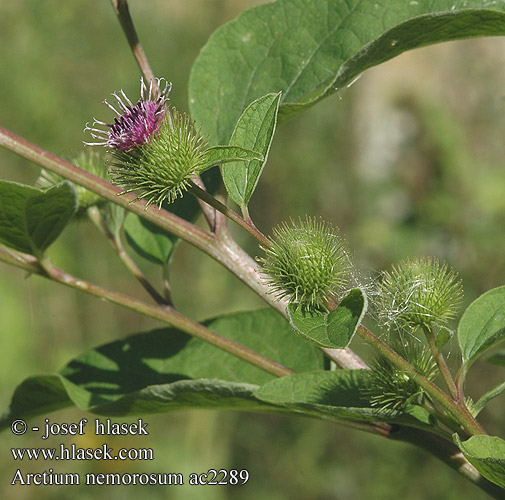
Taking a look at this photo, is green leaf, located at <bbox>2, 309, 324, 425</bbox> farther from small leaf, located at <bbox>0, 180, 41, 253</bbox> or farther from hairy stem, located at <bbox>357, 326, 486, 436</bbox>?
hairy stem, located at <bbox>357, 326, 486, 436</bbox>

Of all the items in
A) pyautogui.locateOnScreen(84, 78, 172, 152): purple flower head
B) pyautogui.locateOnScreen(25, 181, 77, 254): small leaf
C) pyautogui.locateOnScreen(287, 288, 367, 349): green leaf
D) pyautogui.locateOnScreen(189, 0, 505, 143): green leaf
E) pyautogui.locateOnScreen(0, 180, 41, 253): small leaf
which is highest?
pyautogui.locateOnScreen(189, 0, 505, 143): green leaf

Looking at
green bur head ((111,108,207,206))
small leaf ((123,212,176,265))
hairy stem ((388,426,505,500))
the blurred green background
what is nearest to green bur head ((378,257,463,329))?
hairy stem ((388,426,505,500))

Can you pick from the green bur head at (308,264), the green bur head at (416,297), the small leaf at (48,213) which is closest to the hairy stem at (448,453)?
the green bur head at (416,297)

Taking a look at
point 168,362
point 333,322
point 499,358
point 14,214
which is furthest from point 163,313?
point 499,358

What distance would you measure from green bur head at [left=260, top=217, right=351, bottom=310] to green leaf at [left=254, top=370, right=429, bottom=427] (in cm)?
19

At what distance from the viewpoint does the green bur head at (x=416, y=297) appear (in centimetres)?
108

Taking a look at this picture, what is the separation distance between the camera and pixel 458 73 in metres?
5.63

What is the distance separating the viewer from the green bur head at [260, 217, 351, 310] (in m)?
1.03

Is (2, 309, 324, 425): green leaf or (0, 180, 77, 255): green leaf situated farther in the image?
(2, 309, 324, 425): green leaf

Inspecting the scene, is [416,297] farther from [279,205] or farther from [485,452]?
[279,205]

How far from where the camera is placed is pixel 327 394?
120 cm

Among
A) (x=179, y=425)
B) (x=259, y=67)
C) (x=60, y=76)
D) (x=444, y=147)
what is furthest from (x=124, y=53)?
(x=259, y=67)

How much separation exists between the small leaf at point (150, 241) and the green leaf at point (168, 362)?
19cm

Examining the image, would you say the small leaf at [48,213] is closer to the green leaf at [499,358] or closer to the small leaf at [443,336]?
the small leaf at [443,336]
